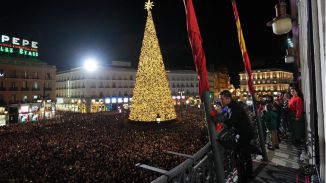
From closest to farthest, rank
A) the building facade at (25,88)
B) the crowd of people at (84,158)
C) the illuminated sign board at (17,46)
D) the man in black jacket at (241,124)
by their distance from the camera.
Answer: the man in black jacket at (241,124) → the crowd of people at (84,158) → the building facade at (25,88) → the illuminated sign board at (17,46)

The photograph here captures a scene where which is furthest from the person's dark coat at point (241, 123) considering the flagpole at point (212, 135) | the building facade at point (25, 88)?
the building facade at point (25, 88)

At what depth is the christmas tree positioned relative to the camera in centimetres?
2690

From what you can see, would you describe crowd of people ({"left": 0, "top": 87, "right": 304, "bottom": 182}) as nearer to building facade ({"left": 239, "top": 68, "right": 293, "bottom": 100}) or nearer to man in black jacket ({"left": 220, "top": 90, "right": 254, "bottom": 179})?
man in black jacket ({"left": 220, "top": 90, "right": 254, "bottom": 179})

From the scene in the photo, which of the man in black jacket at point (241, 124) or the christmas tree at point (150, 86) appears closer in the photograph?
the man in black jacket at point (241, 124)

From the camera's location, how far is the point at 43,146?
16.5 metres

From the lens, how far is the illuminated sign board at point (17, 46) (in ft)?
162

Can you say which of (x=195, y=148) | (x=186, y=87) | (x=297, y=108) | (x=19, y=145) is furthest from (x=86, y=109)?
(x=297, y=108)

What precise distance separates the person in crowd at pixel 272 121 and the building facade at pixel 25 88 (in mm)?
46473

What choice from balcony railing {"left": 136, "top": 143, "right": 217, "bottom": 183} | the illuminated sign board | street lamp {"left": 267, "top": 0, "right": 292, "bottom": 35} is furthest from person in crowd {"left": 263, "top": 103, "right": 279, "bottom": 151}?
the illuminated sign board

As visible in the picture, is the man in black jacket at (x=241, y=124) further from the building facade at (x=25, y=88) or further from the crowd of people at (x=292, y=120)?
the building facade at (x=25, y=88)

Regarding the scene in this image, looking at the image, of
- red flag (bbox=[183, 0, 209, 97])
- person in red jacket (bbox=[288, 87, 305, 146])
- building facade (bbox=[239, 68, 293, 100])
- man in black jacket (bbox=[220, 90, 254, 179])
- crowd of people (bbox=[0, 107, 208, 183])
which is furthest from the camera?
building facade (bbox=[239, 68, 293, 100])

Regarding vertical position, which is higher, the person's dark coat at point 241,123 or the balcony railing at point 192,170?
the person's dark coat at point 241,123

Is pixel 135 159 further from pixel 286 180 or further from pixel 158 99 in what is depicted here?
pixel 158 99

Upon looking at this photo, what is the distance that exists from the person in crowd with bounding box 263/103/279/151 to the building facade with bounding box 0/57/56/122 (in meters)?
46.5
